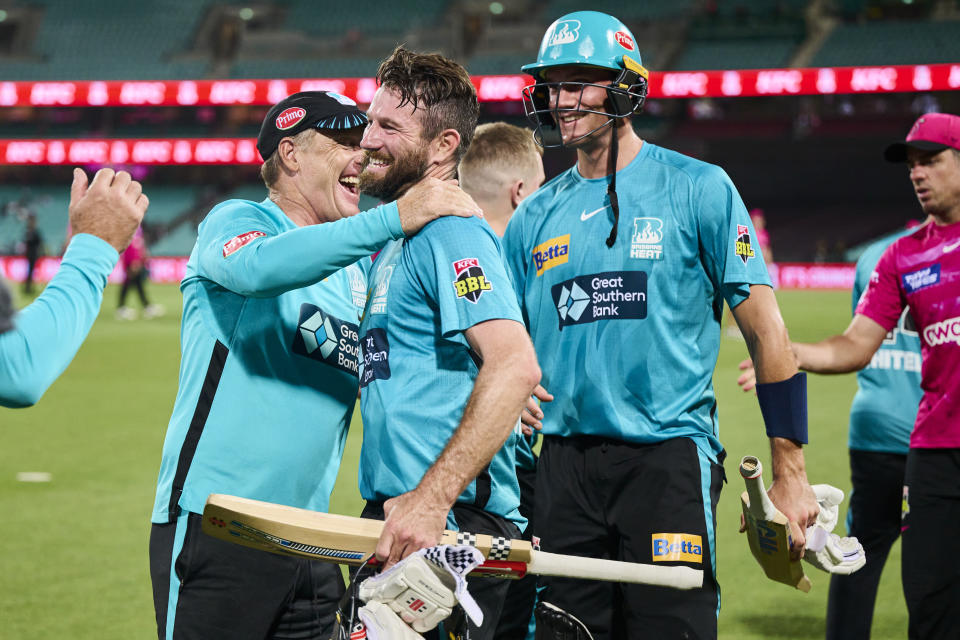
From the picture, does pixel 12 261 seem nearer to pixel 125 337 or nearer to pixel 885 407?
pixel 125 337

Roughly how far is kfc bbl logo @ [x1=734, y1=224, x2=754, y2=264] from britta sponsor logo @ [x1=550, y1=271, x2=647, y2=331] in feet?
1.03

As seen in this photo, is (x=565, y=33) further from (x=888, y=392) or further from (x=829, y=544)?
(x=888, y=392)

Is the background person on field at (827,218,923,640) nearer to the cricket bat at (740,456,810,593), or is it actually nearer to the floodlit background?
the cricket bat at (740,456,810,593)

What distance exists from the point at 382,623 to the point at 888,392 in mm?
3459

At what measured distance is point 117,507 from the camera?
24.7ft

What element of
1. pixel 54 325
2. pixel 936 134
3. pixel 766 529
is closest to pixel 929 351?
pixel 936 134

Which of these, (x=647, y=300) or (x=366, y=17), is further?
(x=366, y=17)

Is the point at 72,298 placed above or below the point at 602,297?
above

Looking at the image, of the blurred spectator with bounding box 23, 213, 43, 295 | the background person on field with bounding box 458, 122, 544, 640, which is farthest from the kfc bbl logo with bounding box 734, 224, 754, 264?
the blurred spectator with bounding box 23, 213, 43, 295

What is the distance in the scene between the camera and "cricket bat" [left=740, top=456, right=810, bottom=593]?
2.89 m

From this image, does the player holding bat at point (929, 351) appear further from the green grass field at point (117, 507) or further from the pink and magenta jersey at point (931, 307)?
the green grass field at point (117, 507)

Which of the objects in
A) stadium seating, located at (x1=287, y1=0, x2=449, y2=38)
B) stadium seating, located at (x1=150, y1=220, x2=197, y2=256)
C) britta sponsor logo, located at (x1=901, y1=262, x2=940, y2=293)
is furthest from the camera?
stadium seating, located at (x1=287, y1=0, x2=449, y2=38)

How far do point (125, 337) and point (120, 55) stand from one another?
2920 centimetres

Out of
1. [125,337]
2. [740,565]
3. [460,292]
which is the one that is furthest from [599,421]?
[125,337]
